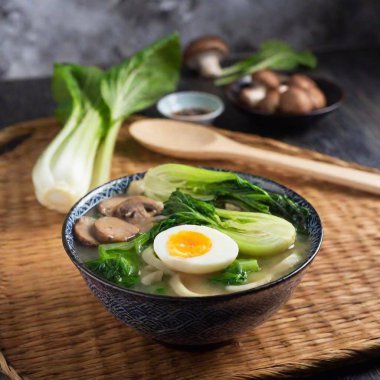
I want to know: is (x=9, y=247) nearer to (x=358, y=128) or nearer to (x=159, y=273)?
(x=159, y=273)

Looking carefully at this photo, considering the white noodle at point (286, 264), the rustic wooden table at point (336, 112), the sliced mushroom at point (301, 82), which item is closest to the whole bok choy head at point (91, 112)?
the rustic wooden table at point (336, 112)

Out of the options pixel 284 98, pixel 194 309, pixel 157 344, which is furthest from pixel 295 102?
pixel 194 309

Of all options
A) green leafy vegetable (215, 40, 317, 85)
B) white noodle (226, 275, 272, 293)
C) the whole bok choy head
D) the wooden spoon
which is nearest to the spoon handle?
the wooden spoon

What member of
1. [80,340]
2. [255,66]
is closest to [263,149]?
[255,66]

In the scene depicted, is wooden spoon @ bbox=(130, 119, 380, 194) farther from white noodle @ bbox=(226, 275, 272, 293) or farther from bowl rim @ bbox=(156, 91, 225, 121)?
white noodle @ bbox=(226, 275, 272, 293)

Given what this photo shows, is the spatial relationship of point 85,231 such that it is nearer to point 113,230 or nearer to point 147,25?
point 113,230

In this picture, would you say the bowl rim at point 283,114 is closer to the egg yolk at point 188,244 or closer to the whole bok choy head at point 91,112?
the whole bok choy head at point 91,112
